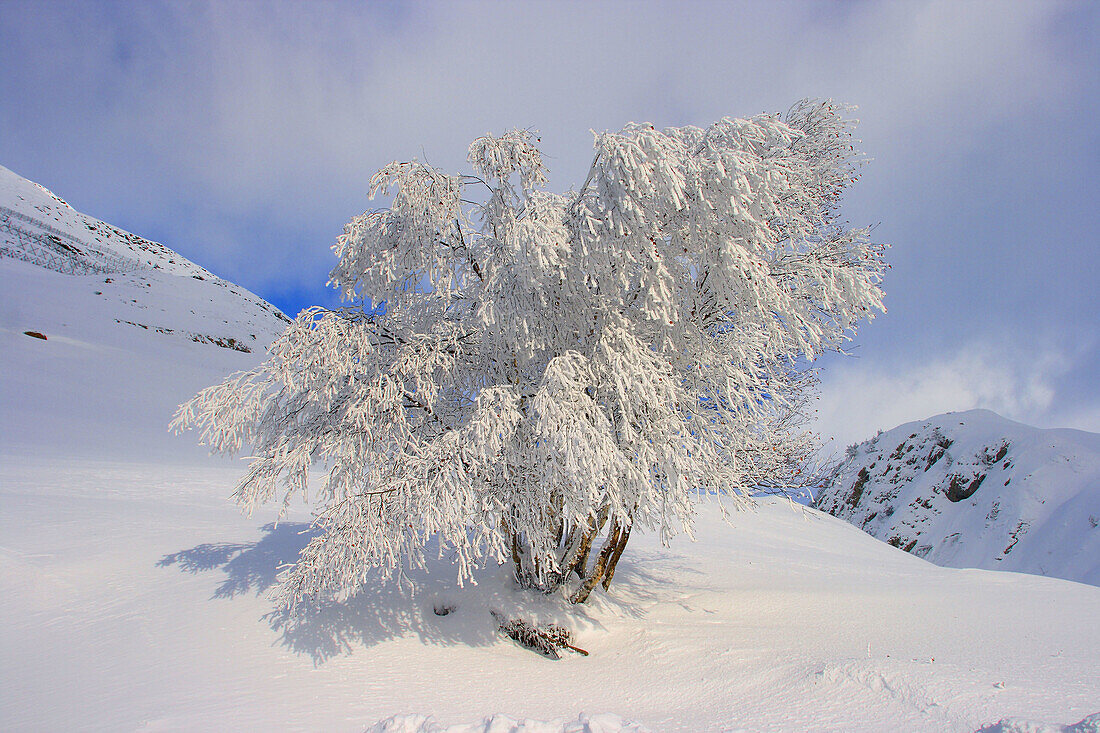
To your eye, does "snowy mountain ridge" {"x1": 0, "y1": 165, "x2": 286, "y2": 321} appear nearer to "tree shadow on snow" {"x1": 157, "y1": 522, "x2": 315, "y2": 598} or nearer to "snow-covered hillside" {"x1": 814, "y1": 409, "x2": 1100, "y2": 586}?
"tree shadow on snow" {"x1": 157, "y1": 522, "x2": 315, "y2": 598}

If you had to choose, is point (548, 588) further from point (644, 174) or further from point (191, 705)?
point (644, 174)

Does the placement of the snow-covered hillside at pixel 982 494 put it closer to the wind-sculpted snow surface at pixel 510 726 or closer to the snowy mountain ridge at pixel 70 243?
the wind-sculpted snow surface at pixel 510 726

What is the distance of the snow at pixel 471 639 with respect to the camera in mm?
3891

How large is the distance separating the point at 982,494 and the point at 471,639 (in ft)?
113

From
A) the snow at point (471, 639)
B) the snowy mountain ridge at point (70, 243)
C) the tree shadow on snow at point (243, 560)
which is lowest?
the snow at point (471, 639)

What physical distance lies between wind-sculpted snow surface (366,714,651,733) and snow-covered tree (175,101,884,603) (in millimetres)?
1320

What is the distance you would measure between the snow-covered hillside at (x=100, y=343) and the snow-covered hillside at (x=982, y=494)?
106 feet

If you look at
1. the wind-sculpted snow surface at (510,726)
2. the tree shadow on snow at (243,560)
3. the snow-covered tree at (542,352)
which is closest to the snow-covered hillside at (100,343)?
the tree shadow on snow at (243,560)

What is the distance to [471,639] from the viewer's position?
5.87 meters

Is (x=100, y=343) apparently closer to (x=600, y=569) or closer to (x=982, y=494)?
(x=600, y=569)

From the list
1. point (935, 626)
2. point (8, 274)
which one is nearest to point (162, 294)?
point (8, 274)

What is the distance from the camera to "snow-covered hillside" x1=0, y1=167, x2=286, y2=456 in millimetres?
14227

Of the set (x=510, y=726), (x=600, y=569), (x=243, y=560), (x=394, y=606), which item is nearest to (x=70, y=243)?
(x=243, y=560)

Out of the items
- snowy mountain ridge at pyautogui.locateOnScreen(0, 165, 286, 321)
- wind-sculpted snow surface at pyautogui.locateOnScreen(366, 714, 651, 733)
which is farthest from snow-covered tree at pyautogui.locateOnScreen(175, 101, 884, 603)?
snowy mountain ridge at pyautogui.locateOnScreen(0, 165, 286, 321)
